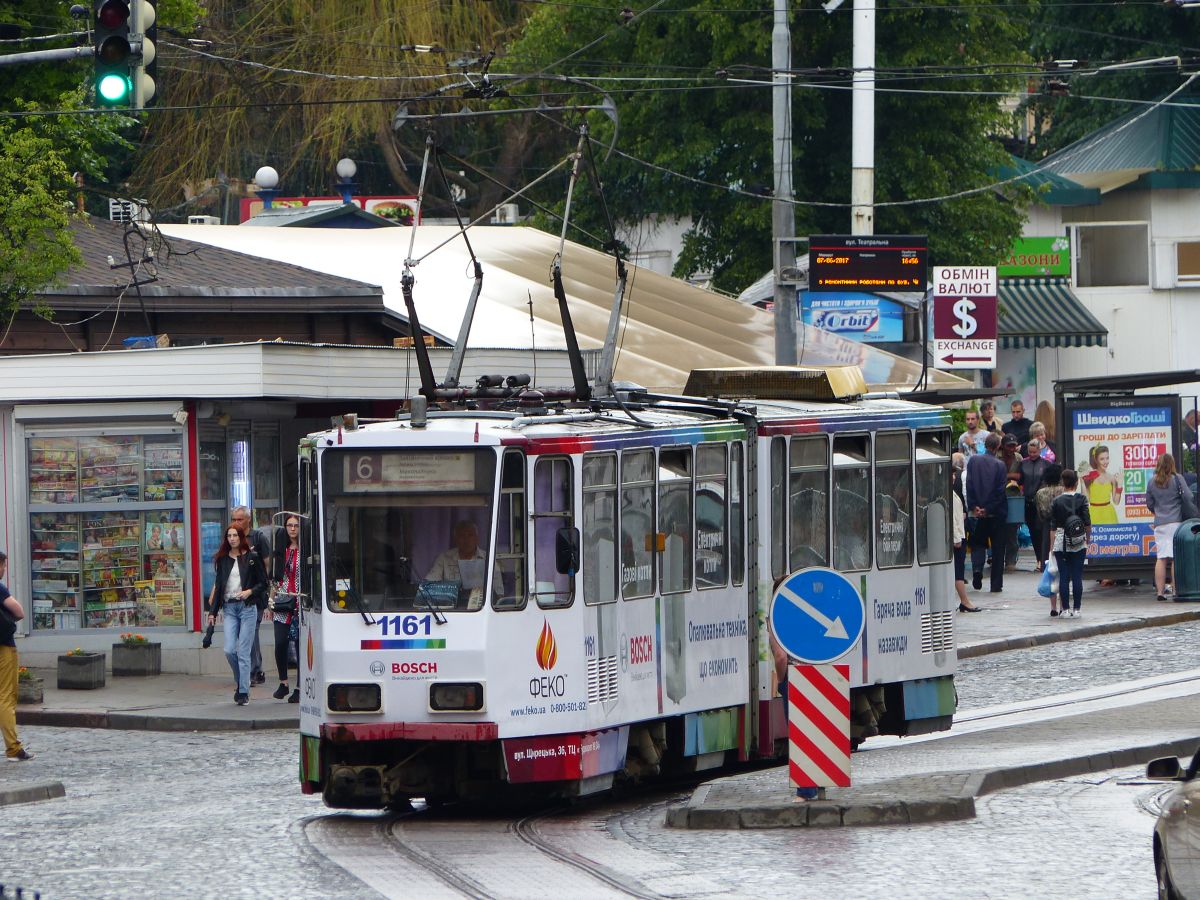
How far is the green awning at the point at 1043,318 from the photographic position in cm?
4597

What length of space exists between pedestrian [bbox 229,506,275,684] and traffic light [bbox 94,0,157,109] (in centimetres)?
733

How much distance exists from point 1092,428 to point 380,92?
20.0 meters

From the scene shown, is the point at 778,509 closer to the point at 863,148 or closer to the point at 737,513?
the point at 737,513

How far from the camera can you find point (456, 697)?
1348 centimetres

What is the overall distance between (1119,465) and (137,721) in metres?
13.1

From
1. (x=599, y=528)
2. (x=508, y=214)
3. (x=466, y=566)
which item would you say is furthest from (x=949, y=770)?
(x=508, y=214)

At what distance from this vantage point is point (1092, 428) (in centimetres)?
2784

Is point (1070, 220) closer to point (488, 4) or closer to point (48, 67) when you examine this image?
point (488, 4)

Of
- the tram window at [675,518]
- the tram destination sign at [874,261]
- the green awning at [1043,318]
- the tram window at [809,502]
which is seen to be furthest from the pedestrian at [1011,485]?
the green awning at [1043,318]

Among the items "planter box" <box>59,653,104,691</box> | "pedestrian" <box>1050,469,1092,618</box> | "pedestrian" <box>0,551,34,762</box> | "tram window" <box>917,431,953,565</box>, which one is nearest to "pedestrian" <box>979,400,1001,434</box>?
"pedestrian" <box>1050,469,1092,618</box>

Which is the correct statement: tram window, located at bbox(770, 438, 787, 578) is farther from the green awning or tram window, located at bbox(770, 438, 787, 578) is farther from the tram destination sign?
the green awning

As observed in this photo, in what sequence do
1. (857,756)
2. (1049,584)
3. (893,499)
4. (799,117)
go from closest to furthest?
(857,756) < (893,499) < (1049,584) < (799,117)

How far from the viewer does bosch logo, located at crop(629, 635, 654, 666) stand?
47.3 feet

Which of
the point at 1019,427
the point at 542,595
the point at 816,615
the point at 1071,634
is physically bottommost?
the point at 1071,634
